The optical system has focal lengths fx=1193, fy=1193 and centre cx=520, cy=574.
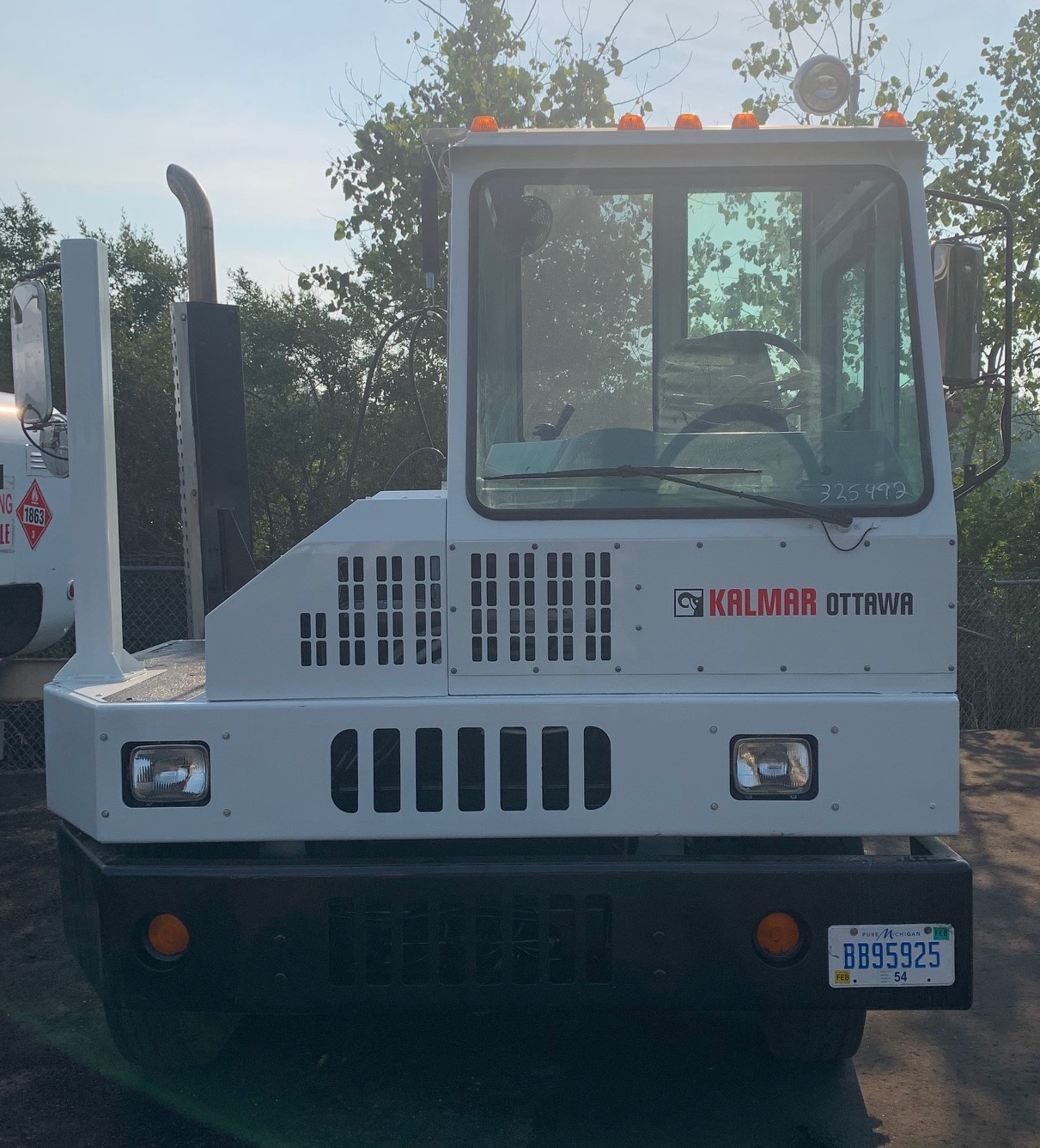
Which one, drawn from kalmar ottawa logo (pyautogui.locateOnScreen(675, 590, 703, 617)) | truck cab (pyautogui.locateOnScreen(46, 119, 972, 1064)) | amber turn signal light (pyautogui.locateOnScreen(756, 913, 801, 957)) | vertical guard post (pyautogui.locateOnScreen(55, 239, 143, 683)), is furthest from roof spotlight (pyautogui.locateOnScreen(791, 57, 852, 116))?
amber turn signal light (pyautogui.locateOnScreen(756, 913, 801, 957))

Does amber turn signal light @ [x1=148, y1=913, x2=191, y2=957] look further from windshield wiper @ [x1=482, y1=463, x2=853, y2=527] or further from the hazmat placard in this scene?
the hazmat placard

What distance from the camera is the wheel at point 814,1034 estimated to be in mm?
3465

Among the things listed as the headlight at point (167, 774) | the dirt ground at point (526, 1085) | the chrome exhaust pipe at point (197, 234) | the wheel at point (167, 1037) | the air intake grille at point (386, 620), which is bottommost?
the dirt ground at point (526, 1085)

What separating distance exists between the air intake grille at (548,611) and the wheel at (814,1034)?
1.32 meters

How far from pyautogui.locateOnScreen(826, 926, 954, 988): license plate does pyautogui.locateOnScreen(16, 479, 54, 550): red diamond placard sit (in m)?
5.84

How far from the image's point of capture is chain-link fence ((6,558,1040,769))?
945cm

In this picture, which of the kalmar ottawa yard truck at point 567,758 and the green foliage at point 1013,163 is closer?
the kalmar ottawa yard truck at point 567,758

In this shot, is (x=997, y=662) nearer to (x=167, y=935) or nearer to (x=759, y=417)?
(x=759, y=417)

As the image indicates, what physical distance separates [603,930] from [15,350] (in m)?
2.57

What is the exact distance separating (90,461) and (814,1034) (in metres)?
2.69

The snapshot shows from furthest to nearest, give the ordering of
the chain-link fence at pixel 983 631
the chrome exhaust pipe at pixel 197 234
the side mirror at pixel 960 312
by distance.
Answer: the chain-link fence at pixel 983 631
the chrome exhaust pipe at pixel 197 234
the side mirror at pixel 960 312

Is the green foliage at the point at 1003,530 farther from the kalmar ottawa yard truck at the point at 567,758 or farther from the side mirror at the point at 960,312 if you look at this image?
the kalmar ottawa yard truck at the point at 567,758

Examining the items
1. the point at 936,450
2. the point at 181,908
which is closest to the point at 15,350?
the point at 181,908

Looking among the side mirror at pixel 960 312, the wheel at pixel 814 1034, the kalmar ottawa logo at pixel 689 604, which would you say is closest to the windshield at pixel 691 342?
the side mirror at pixel 960 312
